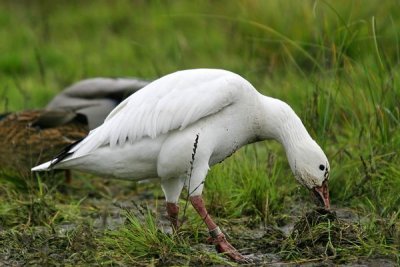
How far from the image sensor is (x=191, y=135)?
639 centimetres

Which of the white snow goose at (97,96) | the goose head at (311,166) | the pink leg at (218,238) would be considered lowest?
the white snow goose at (97,96)

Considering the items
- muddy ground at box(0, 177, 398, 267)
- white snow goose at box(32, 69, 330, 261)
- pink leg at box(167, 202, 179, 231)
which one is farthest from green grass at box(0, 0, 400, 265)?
white snow goose at box(32, 69, 330, 261)

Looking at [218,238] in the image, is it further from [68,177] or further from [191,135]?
[68,177]

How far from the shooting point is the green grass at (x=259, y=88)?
21.5 feet

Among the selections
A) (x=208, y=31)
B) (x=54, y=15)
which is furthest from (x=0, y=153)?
(x=54, y=15)

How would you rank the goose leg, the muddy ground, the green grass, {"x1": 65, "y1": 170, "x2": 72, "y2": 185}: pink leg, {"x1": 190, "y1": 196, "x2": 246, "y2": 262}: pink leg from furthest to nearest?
{"x1": 65, "y1": 170, "x2": 72, "y2": 185}: pink leg → the goose leg → the green grass → {"x1": 190, "y1": 196, "x2": 246, "y2": 262}: pink leg → the muddy ground

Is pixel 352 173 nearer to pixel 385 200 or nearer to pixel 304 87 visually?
pixel 385 200

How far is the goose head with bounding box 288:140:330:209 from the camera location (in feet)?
21.7

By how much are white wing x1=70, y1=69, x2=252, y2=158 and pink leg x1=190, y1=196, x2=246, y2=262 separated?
1.71 feet

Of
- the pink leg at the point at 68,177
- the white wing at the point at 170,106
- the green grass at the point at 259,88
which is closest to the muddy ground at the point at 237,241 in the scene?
the green grass at the point at 259,88

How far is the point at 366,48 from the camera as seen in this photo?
10.4m

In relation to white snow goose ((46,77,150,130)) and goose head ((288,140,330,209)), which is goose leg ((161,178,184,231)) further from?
white snow goose ((46,77,150,130))

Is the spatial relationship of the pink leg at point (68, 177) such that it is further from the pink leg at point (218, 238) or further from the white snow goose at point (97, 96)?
the pink leg at point (218, 238)

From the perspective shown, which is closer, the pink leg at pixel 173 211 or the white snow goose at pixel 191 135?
the white snow goose at pixel 191 135
